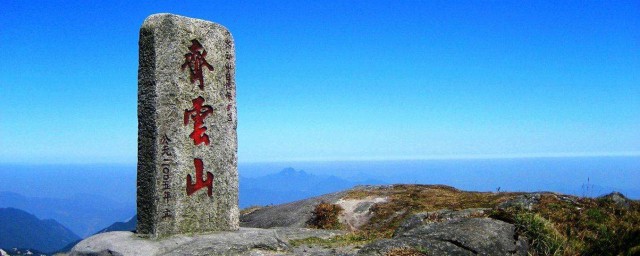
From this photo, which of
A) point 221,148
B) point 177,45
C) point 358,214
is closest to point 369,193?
point 358,214

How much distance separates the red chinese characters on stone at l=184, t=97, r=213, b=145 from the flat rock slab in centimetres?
225

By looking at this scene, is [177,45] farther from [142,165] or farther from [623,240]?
[623,240]

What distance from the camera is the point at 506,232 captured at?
35.0 feet

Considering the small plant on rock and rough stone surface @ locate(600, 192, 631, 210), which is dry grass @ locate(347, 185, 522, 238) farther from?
rough stone surface @ locate(600, 192, 631, 210)

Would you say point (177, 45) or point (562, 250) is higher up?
point (177, 45)

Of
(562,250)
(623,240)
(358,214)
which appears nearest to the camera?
(623,240)

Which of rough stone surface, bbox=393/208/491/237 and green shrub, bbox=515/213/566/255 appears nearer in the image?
green shrub, bbox=515/213/566/255

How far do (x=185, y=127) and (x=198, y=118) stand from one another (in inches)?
15.5

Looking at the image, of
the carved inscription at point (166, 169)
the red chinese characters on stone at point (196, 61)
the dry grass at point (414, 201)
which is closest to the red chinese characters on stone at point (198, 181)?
the carved inscription at point (166, 169)

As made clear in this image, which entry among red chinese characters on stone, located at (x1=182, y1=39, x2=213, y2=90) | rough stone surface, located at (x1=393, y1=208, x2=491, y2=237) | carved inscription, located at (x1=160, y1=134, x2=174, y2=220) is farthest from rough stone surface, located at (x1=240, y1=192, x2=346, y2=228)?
red chinese characters on stone, located at (x1=182, y1=39, x2=213, y2=90)

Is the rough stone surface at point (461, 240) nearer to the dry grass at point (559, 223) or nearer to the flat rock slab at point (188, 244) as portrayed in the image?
the dry grass at point (559, 223)

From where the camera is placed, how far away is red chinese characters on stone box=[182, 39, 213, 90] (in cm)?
1179

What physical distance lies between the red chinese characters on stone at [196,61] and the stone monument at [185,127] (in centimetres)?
2

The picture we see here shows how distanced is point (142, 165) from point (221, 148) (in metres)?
1.85
